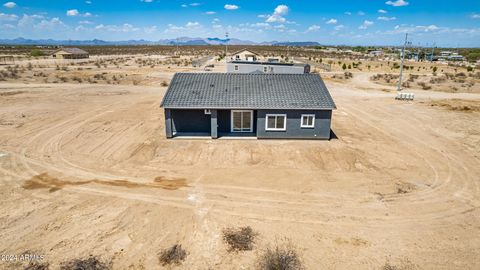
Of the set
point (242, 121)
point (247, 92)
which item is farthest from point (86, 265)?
point (247, 92)

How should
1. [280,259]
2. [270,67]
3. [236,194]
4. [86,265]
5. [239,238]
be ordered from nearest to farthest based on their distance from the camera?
[86,265]
[280,259]
[239,238]
[236,194]
[270,67]

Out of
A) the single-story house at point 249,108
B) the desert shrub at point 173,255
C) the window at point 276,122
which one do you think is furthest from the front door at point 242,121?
the desert shrub at point 173,255

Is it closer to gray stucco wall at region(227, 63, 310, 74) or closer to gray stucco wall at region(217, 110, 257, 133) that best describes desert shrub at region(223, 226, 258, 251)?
gray stucco wall at region(217, 110, 257, 133)

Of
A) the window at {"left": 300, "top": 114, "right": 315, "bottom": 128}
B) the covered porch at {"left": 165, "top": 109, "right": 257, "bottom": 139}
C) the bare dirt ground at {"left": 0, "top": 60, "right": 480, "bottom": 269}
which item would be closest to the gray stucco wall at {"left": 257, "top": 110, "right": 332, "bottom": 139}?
the window at {"left": 300, "top": 114, "right": 315, "bottom": 128}

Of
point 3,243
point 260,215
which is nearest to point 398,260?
point 260,215

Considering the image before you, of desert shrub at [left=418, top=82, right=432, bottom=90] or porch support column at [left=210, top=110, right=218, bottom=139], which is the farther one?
desert shrub at [left=418, top=82, right=432, bottom=90]

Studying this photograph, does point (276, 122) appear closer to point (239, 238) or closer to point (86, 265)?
point (239, 238)
